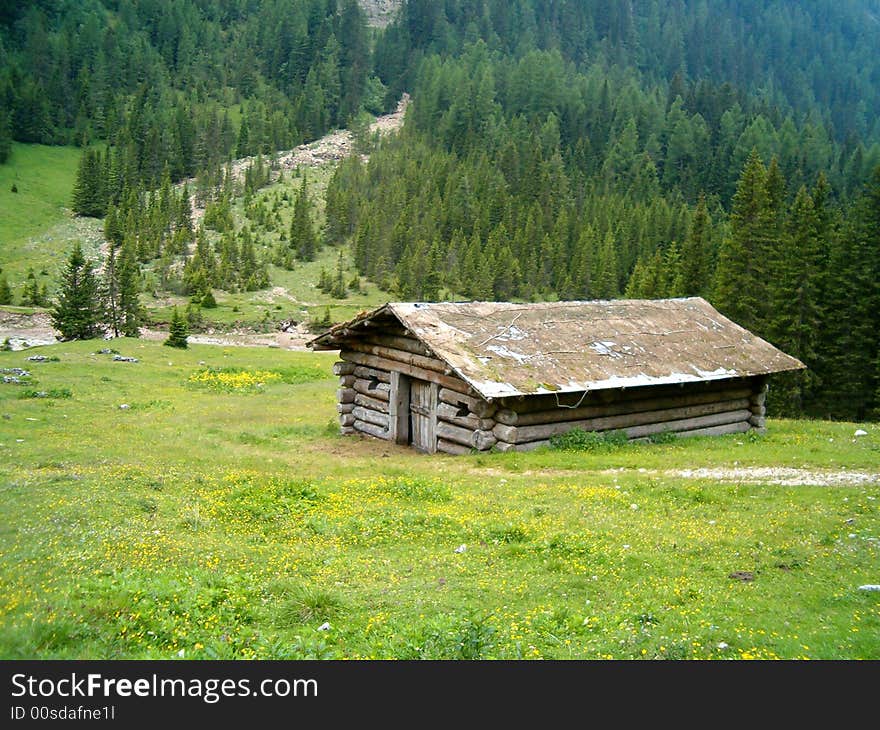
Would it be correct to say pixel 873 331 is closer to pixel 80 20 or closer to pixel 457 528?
pixel 457 528

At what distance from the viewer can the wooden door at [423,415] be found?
23375mm

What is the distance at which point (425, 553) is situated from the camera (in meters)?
12.1

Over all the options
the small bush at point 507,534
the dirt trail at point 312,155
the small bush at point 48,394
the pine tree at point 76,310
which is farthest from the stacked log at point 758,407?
the dirt trail at point 312,155

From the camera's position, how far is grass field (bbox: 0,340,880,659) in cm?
830

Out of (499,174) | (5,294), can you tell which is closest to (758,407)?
(5,294)

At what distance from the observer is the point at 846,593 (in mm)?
10070

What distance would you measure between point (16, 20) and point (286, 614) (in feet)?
720

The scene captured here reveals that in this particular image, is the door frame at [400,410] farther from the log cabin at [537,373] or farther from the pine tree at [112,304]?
the pine tree at [112,304]

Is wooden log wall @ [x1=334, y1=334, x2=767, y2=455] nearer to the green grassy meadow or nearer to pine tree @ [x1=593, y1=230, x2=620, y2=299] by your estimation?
pine tree @ [x1=593, y1=230, x2=620, y2=299]

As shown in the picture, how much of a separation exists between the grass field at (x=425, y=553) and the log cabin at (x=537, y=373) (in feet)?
4.65

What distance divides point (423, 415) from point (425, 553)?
12.1 metres

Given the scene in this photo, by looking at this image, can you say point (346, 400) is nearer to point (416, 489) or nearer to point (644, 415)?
point (644, 415)

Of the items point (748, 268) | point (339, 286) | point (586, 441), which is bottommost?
point (339, 286)

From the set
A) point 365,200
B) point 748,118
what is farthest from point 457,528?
point 748,118
